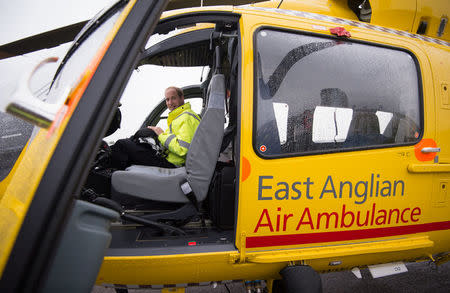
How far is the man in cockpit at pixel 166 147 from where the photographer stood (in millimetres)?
2062

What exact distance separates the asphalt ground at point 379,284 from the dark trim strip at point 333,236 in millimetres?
1100

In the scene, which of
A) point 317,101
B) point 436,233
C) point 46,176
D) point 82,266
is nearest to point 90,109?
point 46,176

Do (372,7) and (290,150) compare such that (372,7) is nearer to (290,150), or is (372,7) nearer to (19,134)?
(290,150)

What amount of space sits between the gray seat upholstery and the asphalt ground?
1325 mm

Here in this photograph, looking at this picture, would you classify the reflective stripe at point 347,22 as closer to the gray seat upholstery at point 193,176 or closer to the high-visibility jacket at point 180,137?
the gray seat upholstery at point 193,176

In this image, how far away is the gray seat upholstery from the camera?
1.71 m

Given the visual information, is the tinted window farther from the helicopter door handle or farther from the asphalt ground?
the asphalt ground

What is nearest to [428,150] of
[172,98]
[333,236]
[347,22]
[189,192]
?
[333,236]

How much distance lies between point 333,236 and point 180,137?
1304mm

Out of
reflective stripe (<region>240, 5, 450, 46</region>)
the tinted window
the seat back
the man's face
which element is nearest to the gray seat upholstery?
the seat back

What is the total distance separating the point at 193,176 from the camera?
67.2 inches

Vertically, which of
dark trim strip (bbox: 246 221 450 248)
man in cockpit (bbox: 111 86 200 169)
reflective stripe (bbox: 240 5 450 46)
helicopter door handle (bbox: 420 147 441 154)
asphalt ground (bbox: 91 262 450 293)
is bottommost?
asphalt ground (bbox: 91 262 450 293)

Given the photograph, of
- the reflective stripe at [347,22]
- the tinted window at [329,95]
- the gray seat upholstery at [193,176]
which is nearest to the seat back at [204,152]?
the gray seat upholstery at [193,176]

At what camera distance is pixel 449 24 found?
2188 mm
